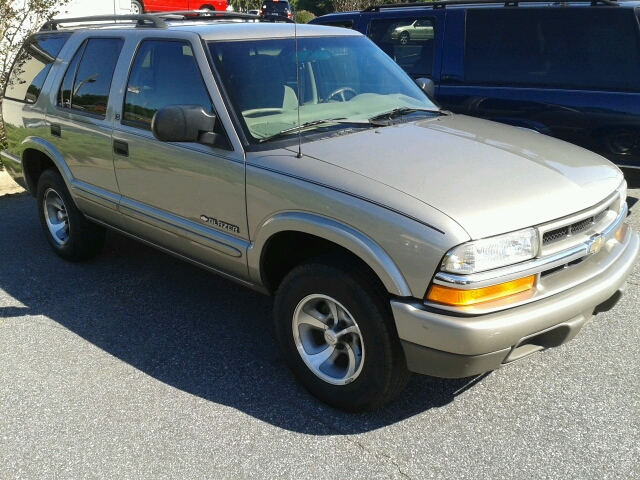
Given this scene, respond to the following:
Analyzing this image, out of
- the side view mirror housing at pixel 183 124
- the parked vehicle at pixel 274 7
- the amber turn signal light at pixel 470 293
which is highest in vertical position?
the parked vehicle at pixel 274 7

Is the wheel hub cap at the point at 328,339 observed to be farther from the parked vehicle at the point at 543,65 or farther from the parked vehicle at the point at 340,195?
the parked vehicle at the point at 543,65

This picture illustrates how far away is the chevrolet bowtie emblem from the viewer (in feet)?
10.7

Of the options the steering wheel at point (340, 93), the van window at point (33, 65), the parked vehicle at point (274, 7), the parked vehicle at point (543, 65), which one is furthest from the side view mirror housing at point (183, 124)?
the parked vehicle at point (274, 7)

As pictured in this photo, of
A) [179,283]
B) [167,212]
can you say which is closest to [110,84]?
[167,212]

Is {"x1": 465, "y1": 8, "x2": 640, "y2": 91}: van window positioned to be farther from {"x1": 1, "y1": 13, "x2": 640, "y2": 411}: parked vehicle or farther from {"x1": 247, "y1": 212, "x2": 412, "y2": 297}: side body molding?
{"x1": 247, "y1": 212, "x2": 412, "y2": 297}: side body molding

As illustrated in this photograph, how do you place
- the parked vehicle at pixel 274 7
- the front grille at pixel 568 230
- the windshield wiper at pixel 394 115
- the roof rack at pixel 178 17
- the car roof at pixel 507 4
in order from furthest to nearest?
the parked vehicle at pixel 274 7
the car roof at pixel 507 4
the roof rack at pixel 178 17
the windshield wiper at pixel 394 115
the front grille at pixel 568 230

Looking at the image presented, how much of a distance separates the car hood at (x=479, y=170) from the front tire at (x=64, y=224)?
249 centimetres

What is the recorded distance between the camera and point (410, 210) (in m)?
2.96

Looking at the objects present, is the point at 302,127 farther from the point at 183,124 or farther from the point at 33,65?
the point at 33,65

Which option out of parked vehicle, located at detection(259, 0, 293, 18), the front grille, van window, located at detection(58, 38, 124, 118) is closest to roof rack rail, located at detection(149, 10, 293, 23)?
van window, located at detection(58, 38, 124, 118)

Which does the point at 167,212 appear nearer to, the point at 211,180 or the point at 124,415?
the point at 211,180

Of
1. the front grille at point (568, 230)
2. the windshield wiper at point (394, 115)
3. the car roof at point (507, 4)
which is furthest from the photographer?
the car roof at point (507, 4)

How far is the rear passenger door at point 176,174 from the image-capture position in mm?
3770

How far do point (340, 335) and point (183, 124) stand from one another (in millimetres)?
1373
